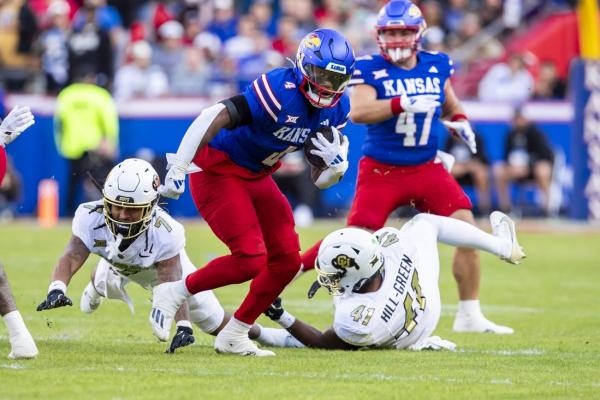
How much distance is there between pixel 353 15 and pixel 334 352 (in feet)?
43.0

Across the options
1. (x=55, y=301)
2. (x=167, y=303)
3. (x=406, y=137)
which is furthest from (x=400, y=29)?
(x=55, y=301)

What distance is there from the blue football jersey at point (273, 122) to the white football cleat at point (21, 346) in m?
1.53

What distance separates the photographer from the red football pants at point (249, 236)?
7164 mm

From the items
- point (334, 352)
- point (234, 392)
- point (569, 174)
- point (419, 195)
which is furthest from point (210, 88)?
point (234, 392)

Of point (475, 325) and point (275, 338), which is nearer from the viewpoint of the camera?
point (275, 338)

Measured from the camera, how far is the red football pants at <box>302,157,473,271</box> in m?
8.73

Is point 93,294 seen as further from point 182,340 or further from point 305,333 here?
point 305,333

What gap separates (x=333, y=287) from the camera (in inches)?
290

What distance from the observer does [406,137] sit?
29.3 ft

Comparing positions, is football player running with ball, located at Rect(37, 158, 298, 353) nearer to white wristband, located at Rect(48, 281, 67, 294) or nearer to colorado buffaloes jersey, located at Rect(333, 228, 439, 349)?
white wristband, located at Rect(48, 281, 67, 294)

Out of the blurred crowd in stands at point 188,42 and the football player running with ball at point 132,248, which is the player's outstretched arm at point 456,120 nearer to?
the football player running with ball at point 132,248

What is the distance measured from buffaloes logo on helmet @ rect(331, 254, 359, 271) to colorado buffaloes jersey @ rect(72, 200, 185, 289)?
36.8 inches

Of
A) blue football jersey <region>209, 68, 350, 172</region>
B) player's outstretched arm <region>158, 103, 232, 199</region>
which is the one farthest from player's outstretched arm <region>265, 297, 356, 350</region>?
player's outstretched arm <region>158, 103, 232, 199</region>

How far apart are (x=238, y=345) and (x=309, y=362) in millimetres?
511
